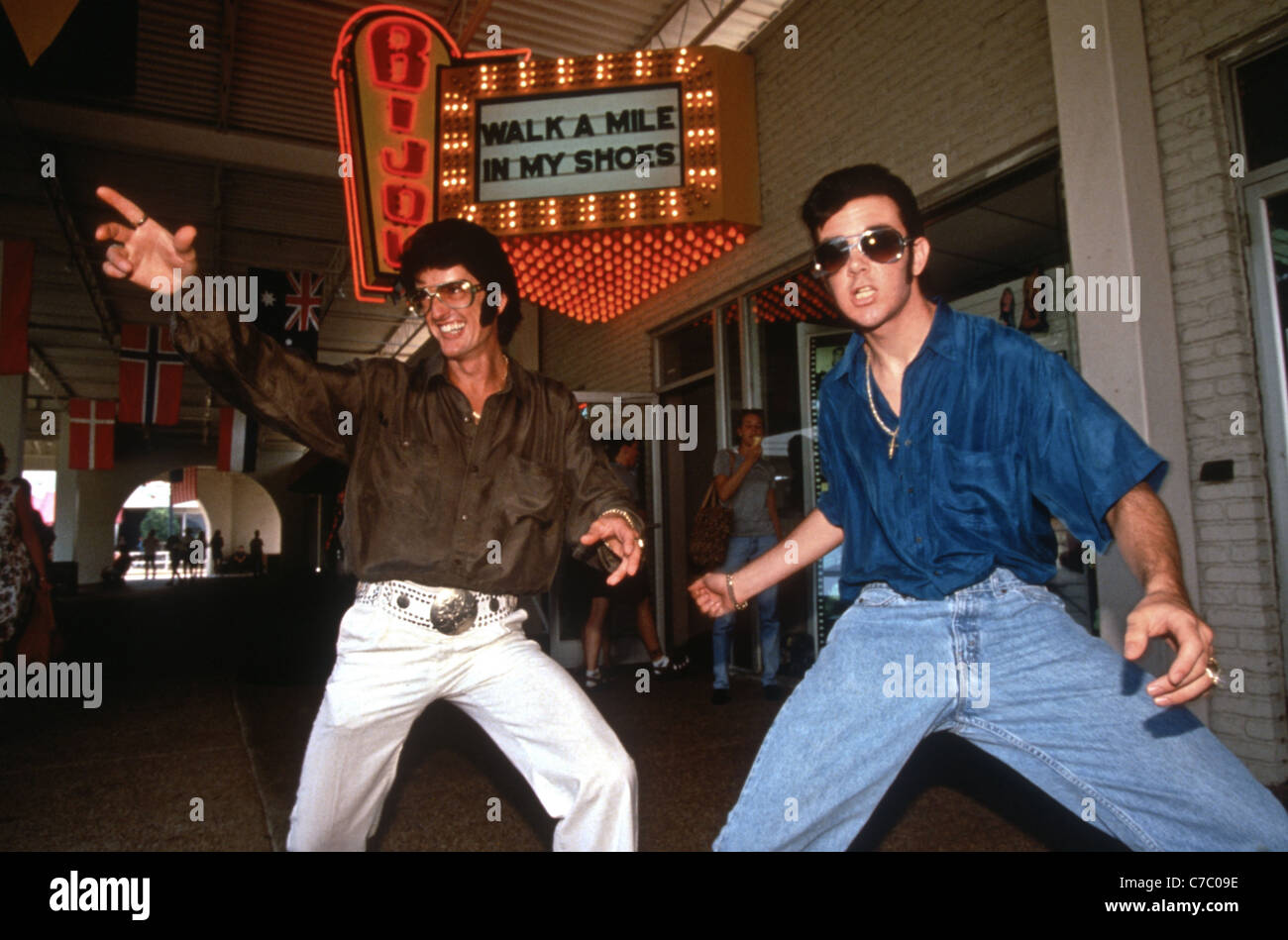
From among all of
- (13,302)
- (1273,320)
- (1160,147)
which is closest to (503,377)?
(1273,320)

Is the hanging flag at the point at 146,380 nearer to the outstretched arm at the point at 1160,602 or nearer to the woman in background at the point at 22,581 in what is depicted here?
the woman in background at the point at 22,581

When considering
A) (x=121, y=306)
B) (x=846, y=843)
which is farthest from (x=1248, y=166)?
(x=121, y=306)

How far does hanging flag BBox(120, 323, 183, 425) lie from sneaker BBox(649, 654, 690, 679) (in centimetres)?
1139

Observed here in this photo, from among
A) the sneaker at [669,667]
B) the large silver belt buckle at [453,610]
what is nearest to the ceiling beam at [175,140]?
the sneaker at [669,667]

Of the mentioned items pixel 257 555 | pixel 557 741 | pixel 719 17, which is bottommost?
pixel 557 741

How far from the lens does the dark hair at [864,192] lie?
209 cm

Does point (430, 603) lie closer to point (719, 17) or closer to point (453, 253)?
point (453, 253)

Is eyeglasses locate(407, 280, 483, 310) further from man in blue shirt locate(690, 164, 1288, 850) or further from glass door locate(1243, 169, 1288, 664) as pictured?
glass door locate(1243, 169, 1288, 664)

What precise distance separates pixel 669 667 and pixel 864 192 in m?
6.74

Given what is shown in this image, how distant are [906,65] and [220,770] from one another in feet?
23.5

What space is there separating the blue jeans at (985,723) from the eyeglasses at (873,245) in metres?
0.85

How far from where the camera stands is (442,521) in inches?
93.8

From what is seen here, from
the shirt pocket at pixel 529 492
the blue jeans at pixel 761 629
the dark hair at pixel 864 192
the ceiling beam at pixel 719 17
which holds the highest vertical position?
the ceiling beam at pixel 719 17

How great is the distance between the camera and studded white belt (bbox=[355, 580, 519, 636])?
2.25 m
